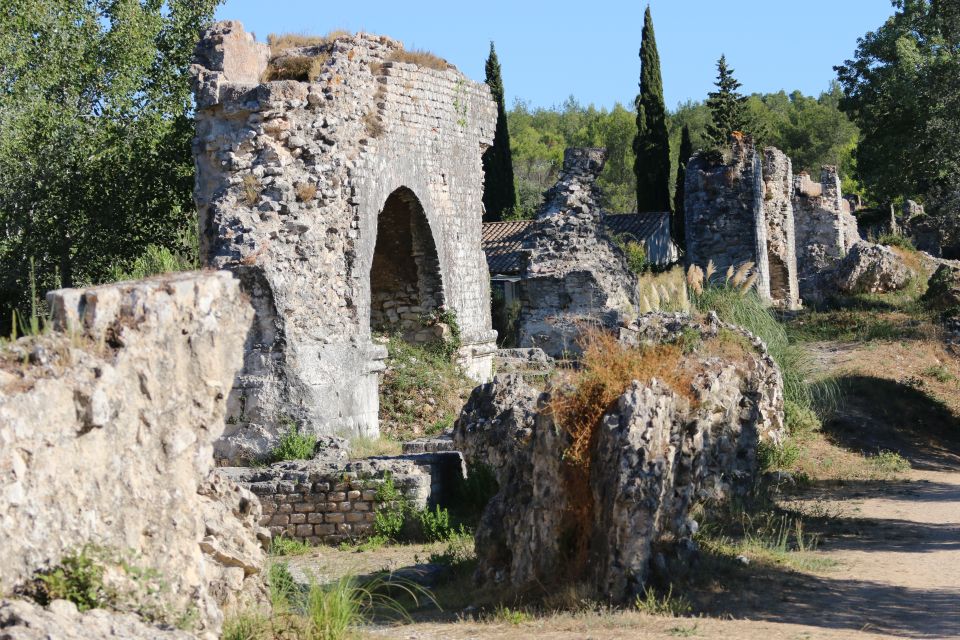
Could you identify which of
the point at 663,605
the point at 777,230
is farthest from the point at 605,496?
the point at 777,230

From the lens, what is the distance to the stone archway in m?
17.1

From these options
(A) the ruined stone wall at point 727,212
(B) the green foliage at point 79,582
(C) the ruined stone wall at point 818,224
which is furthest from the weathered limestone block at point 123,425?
(C) the ruined stone wall at point 818,224

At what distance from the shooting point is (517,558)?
791cm

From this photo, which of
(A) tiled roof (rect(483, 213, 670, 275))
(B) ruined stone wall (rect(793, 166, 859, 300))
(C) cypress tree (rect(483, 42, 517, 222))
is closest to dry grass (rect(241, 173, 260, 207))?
(A) tiled roof (rect(483, 213, 670, 275))

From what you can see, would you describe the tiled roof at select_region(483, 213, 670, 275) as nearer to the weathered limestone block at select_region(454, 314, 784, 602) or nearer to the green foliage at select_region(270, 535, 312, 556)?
the green foliage at select_region(270, 535, 312, 556)

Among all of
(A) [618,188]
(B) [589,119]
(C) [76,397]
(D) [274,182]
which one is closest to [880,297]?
(D) [274,182]

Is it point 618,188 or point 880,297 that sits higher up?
point 618,188

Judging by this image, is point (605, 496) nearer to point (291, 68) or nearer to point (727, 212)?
point (291, 68)

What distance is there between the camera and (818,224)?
1377 inches

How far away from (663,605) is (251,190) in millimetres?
7269

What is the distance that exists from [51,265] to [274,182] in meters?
9.41

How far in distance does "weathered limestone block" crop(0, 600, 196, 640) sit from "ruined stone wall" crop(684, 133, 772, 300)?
2126cm

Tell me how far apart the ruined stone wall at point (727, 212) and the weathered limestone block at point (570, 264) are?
378 centimetres

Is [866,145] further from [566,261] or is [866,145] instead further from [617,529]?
[617,529]
